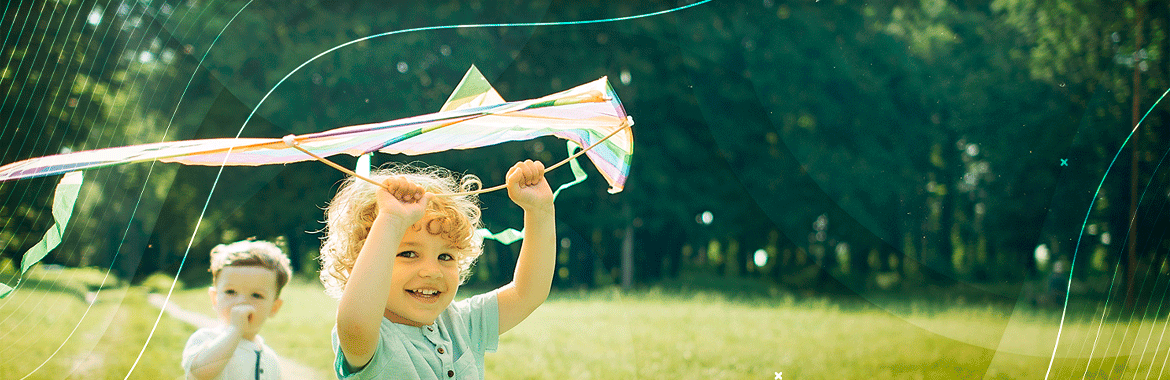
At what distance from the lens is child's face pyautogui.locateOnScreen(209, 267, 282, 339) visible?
9.25 ft

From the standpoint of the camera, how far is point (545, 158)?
11.1 meters

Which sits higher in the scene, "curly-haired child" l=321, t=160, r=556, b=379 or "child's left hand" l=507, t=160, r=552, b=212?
"child's left hand" l=507, t=160, r=552, b=212

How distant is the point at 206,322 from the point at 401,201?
289 inches

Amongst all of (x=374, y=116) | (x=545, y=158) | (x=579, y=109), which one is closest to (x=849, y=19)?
(x=545, y=158)

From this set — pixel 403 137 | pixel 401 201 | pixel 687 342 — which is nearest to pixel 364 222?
pixel 403 137

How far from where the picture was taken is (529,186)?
184 cm

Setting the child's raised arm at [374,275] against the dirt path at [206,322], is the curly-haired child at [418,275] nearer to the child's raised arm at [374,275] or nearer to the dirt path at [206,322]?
the child's raised arm at [374,275]

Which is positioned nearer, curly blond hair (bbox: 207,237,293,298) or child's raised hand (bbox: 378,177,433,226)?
child's raised hand (bbox: 378,177,433,226)

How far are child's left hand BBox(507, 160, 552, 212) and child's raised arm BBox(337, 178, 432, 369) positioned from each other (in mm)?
293

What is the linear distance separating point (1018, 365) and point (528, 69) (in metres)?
8.02

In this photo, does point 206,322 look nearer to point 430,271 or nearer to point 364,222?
point 364,222

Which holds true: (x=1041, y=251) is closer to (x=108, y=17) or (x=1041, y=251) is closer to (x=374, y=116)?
(x=374, y=116)

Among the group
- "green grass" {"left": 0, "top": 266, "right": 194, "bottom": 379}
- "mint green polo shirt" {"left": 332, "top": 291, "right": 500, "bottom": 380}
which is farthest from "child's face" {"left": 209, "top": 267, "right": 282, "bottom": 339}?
"green grass" {"left": 0, "top": 266, "right": 194, "bottom": 379}

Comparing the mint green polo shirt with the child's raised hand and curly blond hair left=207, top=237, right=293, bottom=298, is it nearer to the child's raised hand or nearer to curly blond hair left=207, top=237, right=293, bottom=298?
the child's raised hand
